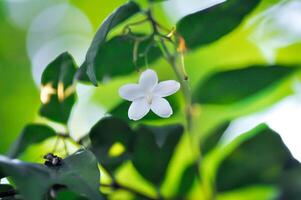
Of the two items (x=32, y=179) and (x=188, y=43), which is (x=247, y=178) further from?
(x=32, y=179)

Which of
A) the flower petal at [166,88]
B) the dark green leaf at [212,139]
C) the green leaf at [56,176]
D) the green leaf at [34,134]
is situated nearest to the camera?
the green leaf at [56,176]

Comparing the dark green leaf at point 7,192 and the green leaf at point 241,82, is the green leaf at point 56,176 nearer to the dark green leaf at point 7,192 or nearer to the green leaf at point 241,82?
the dark green leaf at point 7,192

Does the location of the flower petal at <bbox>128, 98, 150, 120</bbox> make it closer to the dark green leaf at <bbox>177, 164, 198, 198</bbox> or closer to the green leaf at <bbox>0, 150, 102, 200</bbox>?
the green leaf at <bbox>0, 150, 102, 200</bbox>

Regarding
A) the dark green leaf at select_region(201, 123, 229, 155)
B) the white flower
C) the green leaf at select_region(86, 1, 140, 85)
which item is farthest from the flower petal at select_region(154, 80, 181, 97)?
the dark green leaf at select_region(201, 123, 229, 155)

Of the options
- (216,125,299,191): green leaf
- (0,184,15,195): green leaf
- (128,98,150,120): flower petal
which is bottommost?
(216,125,299,191): green leaf

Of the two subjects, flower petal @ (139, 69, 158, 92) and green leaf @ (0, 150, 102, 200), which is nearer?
green leaf @ (0, 150, 102, 200)

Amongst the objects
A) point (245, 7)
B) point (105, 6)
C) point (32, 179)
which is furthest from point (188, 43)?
point (105, 6)

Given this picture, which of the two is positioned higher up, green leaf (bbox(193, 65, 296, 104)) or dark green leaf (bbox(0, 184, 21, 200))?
dark green leaf (bbox(0, 184, 21, 200))

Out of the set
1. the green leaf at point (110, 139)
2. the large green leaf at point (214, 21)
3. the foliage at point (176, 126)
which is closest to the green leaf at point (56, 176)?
the foliage at point (176, 126)
